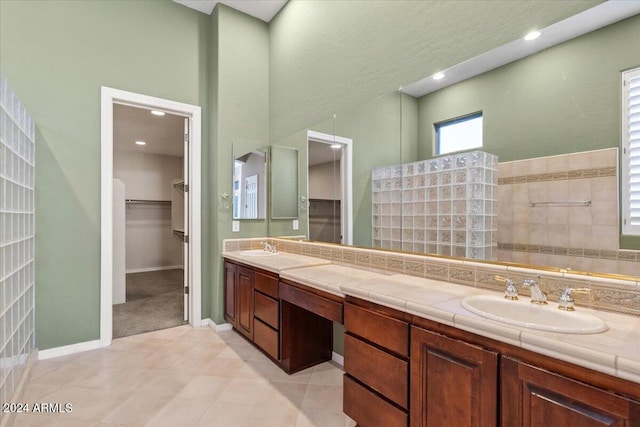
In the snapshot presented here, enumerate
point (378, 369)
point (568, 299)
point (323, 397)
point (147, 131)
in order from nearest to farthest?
point (568, 299)
point (378, 369)
point (323, 397)
point (147, 131)

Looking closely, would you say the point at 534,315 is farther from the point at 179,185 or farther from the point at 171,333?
the point at 179,185

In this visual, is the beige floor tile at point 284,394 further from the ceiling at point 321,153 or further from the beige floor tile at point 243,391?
the ceiling at point 321,153

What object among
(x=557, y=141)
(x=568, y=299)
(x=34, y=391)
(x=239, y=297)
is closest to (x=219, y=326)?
(x=239, y=297)

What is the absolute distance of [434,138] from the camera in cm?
187

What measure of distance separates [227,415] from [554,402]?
1674 mm

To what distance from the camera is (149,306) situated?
3891 millimetres

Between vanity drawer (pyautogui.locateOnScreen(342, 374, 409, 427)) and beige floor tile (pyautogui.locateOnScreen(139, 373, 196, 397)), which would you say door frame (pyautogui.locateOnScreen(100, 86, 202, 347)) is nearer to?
beige floor tile (pyautogui.locateOnScreen(139, 373, 196, 397))

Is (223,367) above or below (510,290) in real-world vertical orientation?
below

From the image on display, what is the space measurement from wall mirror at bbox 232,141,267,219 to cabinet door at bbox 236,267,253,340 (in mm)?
756

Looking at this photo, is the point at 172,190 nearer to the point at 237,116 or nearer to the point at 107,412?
the point at 237,116

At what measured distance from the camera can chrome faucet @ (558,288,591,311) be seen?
1.19 m

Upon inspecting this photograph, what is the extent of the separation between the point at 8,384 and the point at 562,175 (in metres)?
3.00

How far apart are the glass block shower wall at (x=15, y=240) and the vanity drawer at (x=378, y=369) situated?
1762mm

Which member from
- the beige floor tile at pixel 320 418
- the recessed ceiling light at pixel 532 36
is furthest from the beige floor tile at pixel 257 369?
the recessed ceiling light at pixel 532 36
